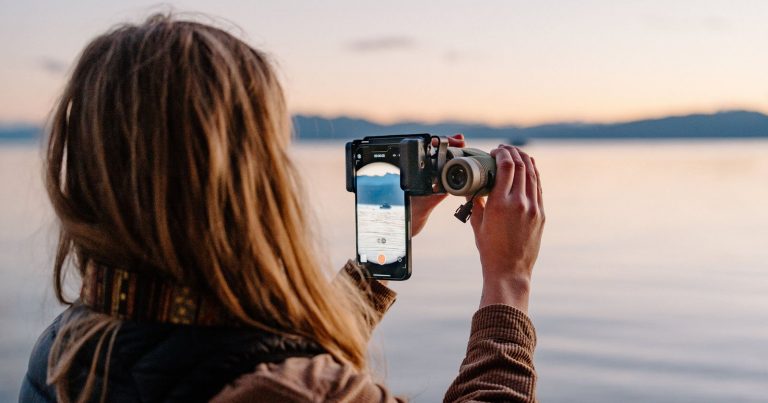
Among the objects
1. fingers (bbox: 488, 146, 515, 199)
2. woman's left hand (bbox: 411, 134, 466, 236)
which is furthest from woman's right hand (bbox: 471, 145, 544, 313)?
woman's left hand (bbox: 411, 134, 466, 236)

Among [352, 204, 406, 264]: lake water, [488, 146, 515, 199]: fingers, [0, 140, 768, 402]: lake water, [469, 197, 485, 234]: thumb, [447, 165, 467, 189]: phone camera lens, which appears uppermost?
[488, 146, 515, 199]: fingers

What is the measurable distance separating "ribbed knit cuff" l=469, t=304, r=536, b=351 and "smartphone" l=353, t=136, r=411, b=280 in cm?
34

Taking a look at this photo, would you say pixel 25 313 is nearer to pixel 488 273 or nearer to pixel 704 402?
pixel 704 402

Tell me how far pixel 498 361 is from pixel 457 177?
1.62ft

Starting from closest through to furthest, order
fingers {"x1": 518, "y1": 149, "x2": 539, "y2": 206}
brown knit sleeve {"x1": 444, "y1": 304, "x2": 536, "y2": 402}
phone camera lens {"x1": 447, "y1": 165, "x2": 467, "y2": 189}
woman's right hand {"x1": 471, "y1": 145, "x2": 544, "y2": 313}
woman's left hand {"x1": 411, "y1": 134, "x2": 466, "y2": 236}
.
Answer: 1. brown knit sleeve {"x1": 444, "y1": 304, "x2": 536, "y2": 402}
2. woman's right hand {"x1": 471, "y1": 145, "x2": 544, "y2": 313}
3. fingers {"x1": 518, "y1": 149, "x2": 539, "y2": 206}
4. phone camera lens {"x1": 447, "y1": 165, "x2": 467, "y2": 189}
5. woman's left hand {"x1": 411, "y1": 134, "x2": 466, "y2": 236}

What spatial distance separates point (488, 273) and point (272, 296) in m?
0.44

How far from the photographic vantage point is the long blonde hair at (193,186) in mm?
1100

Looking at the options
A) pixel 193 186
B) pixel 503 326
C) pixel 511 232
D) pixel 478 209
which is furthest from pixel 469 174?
pixel 193 186

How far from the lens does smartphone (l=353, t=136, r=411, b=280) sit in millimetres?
1726

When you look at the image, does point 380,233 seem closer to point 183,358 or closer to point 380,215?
point 380,215

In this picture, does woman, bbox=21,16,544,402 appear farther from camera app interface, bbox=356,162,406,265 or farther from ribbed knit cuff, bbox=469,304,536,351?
camera app interface, bbox=356,162,406,265

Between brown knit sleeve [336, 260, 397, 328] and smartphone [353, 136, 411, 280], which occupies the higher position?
smartphone [353, 136, 411, 280]

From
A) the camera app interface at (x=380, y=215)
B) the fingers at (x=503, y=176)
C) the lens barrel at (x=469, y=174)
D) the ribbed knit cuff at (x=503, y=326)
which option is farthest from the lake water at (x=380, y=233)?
the ribbed knit cuff at (x=503, y=326)

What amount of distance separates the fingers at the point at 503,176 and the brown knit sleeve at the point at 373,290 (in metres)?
0.23
